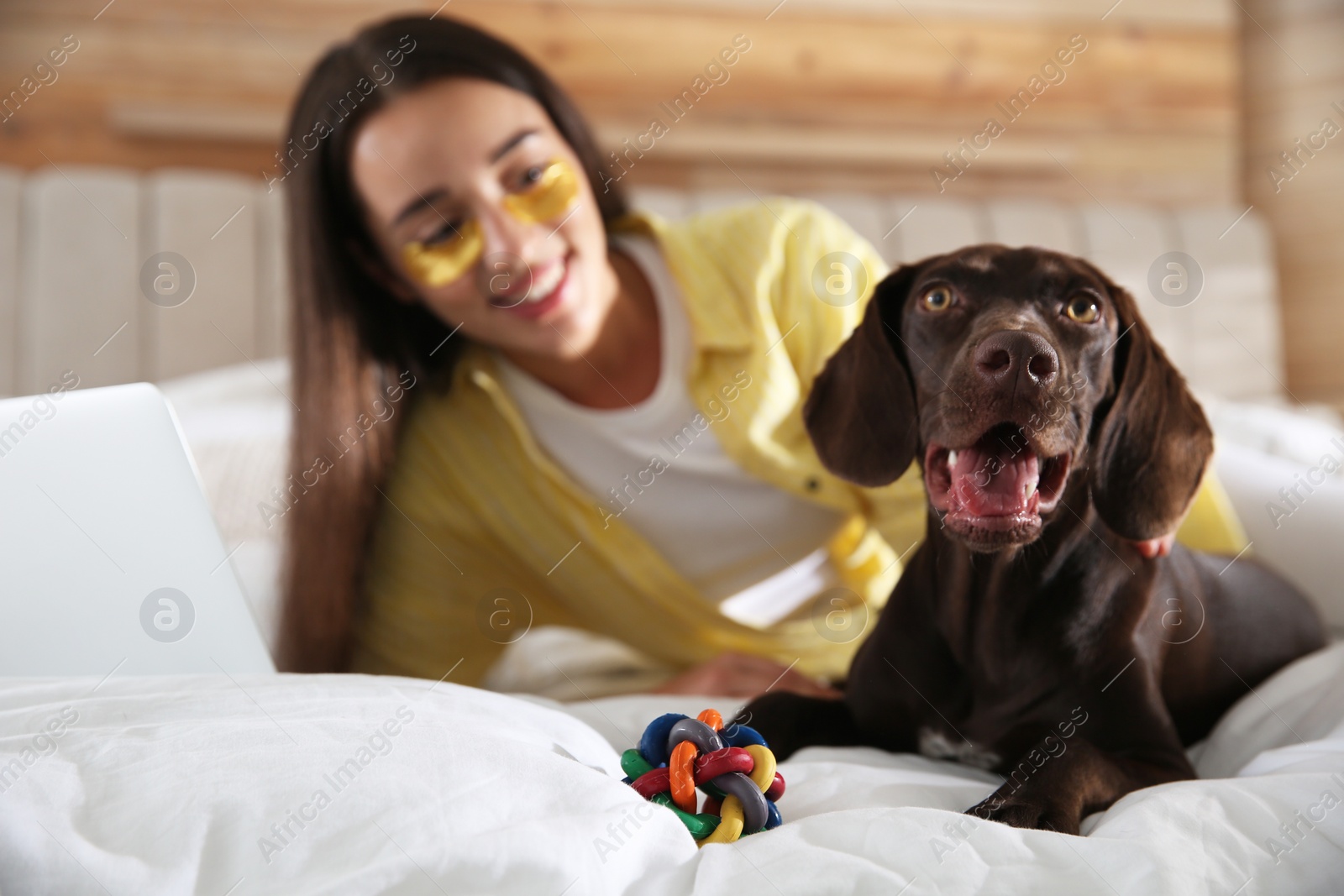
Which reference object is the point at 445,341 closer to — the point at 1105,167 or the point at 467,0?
the point at 467,0

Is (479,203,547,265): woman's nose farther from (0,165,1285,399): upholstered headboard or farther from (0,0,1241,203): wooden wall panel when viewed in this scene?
(0,0,1241,203): wooden wall panel

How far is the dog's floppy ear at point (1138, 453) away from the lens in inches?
31.4

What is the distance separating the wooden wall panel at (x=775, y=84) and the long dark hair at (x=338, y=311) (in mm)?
1194

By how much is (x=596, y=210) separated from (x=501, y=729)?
97cm

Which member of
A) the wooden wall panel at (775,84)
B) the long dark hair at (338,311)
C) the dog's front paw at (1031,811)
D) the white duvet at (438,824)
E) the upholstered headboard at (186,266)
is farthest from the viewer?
the wooden wall panel at (775,84)

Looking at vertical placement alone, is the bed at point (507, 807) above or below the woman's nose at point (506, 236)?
below

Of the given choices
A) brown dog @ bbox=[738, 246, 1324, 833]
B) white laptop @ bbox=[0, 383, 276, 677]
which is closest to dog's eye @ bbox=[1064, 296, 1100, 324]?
brown dog @ bbox=[738, 246, 1324, 833]

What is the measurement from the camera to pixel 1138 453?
0.80 metres

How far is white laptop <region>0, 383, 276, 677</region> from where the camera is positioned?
0.82 m

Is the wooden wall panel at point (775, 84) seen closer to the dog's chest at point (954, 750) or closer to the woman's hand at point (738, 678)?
the woman's hand at point (738, 678)

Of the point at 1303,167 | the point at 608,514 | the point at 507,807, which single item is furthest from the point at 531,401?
the point at 1303,167

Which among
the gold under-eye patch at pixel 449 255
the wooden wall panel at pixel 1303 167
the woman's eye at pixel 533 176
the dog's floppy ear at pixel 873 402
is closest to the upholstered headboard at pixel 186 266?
the wooden wall panel at pixel 1303 167

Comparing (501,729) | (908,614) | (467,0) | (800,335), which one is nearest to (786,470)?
(800,335)

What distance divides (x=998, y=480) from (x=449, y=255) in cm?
80
